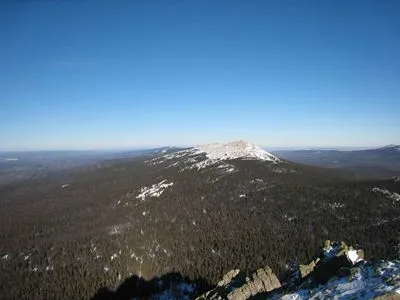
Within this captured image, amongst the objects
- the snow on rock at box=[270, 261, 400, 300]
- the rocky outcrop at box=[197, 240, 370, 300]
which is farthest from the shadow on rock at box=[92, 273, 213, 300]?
the snow on rock at box=[270, 261, 400, 300]

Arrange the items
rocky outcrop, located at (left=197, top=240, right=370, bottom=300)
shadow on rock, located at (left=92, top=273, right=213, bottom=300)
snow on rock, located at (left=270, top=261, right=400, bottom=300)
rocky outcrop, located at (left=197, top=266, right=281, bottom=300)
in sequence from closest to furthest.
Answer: snow on rock, located at (left=270, top=261, right=400, bottom=300) < rocky outcrop, located at (left=197, top=240, right=370, bottom=300) < rocky outcrop, located at (left=197, top=266, right=281, bottom=300) < shadow on rock, located at (left=92, top=273, right=213, bottom=300)

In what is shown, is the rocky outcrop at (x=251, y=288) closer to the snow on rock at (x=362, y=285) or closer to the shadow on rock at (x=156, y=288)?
the snow on rock at (x=362, y=285)

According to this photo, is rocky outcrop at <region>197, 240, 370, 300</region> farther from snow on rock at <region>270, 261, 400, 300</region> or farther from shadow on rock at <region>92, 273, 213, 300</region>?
shadow on rock at <region>92, 273, 213, 300</region>

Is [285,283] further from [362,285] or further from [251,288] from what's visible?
[362,285]

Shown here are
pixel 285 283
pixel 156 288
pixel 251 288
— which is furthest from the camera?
pixel 156 288

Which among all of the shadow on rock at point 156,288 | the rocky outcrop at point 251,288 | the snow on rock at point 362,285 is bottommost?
the shadow on rock at point 156,288

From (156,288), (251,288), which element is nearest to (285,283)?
(251,288)

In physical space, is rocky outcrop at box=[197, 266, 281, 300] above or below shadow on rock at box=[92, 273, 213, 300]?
above

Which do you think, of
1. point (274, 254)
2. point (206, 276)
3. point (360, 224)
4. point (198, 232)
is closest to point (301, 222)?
point (360, 224)

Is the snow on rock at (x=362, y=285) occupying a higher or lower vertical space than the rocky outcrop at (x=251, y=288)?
higher

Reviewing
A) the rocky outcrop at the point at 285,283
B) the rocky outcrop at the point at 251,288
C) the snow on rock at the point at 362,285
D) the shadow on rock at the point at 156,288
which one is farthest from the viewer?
the shadow on rock at the point at 156,288

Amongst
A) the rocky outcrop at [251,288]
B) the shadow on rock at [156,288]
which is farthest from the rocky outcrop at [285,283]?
the shadow on rock at [156,288]

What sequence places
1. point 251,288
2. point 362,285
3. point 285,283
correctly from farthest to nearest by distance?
point 285,283, point 251,288, point 362,285
